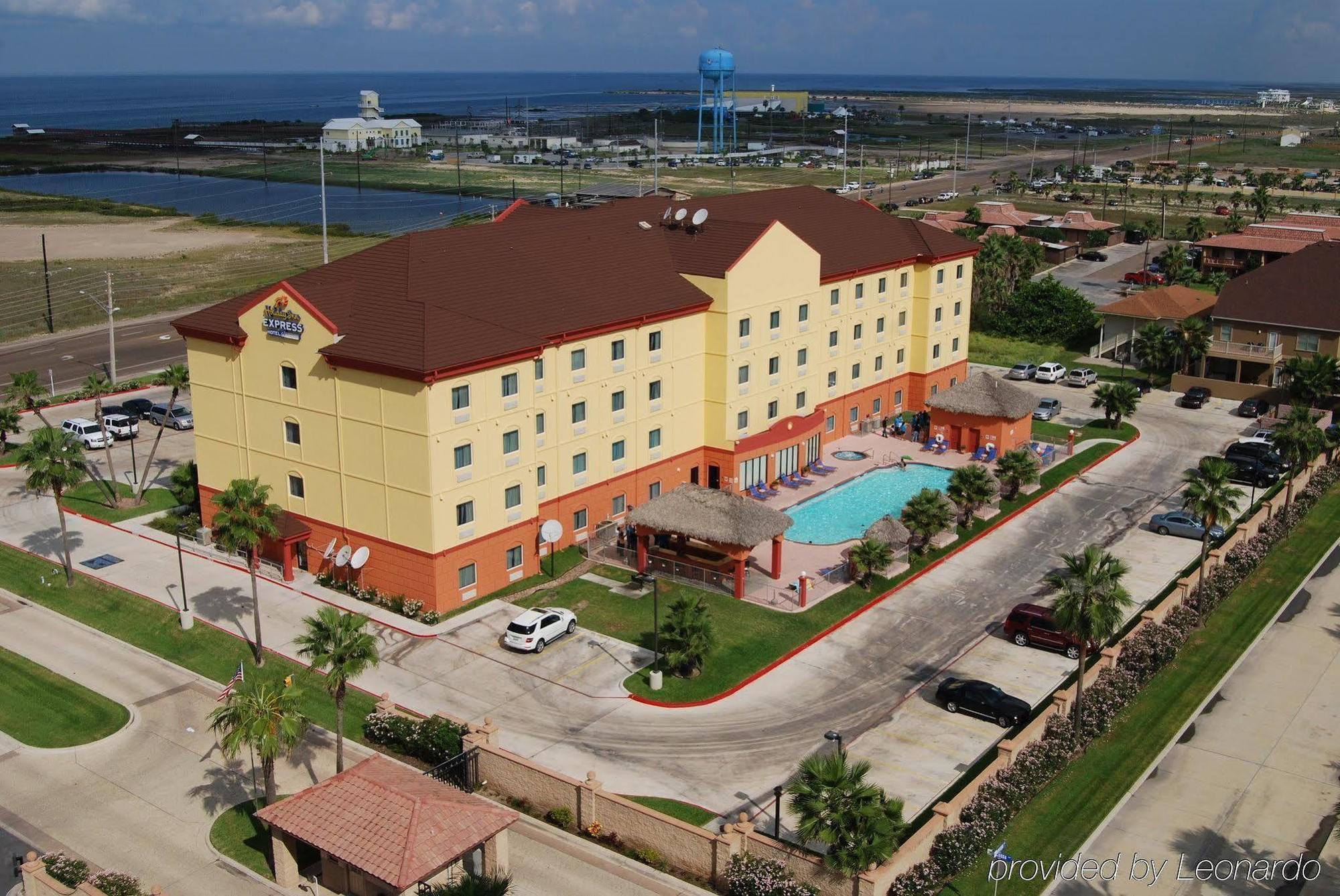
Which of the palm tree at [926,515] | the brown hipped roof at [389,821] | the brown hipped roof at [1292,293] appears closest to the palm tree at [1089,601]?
the palm tree at [926,515]

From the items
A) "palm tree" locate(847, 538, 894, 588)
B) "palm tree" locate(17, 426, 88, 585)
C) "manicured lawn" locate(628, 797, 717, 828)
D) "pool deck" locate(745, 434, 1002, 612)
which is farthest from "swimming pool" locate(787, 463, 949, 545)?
"palm tree" locate(17, 426, 88, 585)

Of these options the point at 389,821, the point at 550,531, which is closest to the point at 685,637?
the point at 550,531

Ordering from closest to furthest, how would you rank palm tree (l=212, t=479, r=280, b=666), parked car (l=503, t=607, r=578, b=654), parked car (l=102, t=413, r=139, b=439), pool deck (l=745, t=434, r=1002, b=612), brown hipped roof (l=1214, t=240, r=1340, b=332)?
1. palm tree (l=212, t=479, r=280, b=666)
2. parked car (l=503, t=607, r=578, b=654)
3. pool deck (l=745, t=434, r=1002, b=612)
4. parked car (l=102, t=413, r=139, b=439)
5. brown hipped roof (l=1214, t=240, r=1340, b=332)

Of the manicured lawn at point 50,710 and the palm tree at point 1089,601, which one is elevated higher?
the palm tree at point 1089,601

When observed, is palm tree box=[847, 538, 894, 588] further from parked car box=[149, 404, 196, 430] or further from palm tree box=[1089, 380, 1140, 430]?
parked car box=[149, 404, 196, 430]

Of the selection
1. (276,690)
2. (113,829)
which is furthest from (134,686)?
(276,690)

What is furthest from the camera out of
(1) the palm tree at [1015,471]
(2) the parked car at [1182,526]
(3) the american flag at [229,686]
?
(1) the palm tree at [1015,471]

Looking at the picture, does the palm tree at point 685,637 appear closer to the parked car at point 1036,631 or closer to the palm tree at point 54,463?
the parked car at point 1036,631

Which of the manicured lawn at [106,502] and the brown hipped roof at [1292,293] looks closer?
the manicured lawn at [106,502]
